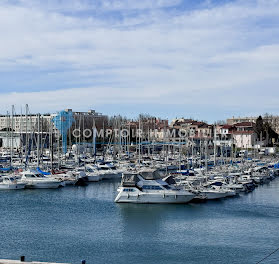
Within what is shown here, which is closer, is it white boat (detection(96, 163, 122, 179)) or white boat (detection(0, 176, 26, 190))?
white boat (detection(0, 176, 26, 190))

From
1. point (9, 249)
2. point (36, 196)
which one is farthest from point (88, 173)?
point (9, 249)

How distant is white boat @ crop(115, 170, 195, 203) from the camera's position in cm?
3078

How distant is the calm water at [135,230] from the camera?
64.2 feet

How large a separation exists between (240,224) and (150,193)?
699cm

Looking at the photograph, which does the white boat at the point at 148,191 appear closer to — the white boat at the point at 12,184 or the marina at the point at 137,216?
the marina at the point at 137,216

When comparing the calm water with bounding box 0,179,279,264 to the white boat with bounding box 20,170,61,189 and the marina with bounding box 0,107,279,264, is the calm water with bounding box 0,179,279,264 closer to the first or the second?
the marina with bounding box 0,107,279,264

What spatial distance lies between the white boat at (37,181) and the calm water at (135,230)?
3.21 meters

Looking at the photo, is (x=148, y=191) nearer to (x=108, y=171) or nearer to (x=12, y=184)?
(x=12, y=184)

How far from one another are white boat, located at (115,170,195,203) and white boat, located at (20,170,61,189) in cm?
934

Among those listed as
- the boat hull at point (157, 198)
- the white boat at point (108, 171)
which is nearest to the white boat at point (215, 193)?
the boat hull at point (157, 198)

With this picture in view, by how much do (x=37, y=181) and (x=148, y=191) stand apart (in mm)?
11375

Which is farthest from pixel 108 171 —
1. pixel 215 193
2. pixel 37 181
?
pixel 215 193

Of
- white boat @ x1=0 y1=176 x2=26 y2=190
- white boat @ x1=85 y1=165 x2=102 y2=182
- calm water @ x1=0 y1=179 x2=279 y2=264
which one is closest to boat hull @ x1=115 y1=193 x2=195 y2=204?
calm water @ x1=0 y1=179 x2=279 y2=264

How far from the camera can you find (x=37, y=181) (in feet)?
127
